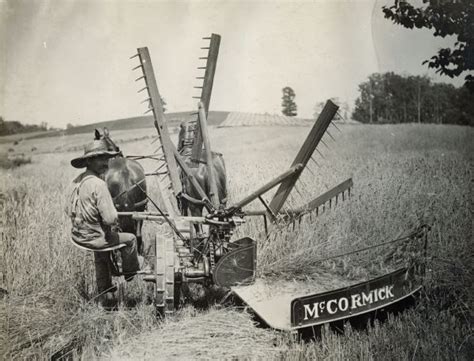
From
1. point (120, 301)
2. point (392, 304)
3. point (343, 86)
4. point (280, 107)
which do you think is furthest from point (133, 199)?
point (392, 304)

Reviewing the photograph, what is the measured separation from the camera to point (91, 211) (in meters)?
3.96

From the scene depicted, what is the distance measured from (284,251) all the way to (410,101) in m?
2.66

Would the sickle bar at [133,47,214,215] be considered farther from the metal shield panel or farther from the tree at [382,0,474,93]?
the tree at [382,0,474,93]

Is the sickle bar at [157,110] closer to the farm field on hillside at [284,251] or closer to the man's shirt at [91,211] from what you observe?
the man's shirt at [91,211]

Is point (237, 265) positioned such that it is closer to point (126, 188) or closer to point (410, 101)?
point (126, 188)

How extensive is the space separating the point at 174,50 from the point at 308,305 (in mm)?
2545

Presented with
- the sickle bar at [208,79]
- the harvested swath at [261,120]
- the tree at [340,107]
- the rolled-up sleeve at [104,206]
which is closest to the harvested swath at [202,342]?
the rolled-up sleeve at [104,206]

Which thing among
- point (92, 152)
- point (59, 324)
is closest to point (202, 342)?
point (59, 324)

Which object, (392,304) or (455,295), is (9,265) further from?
(455,295)

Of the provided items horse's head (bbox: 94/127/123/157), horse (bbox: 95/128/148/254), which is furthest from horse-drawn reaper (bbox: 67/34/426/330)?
horse (bbox: 95/128/148/254)

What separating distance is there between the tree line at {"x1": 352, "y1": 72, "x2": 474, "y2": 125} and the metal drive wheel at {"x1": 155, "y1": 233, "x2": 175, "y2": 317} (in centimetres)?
291

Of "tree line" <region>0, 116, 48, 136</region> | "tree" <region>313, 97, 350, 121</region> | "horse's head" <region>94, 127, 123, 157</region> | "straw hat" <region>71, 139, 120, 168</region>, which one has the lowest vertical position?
"straw hat" <region>71, 139, 120, 168</region>

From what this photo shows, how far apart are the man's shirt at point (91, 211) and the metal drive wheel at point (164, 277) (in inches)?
19.6

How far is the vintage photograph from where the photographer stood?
385cm
